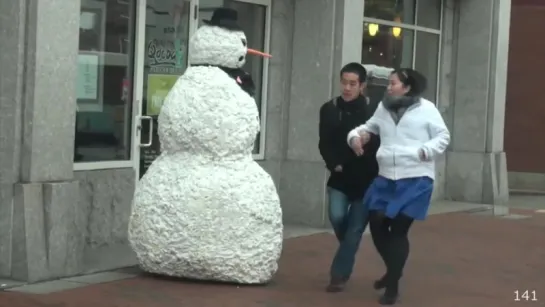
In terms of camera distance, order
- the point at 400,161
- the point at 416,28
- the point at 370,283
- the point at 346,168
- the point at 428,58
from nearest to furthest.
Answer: the point at 400,161
the point at 346,168
the point at 370,283
the point at 416,28
the point at 428,58

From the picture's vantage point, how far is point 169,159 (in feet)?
26.8

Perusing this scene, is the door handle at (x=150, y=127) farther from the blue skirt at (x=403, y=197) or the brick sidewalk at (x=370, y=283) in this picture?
the blue skirt at (x=403, y=197)

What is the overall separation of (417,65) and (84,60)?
7.56 meters

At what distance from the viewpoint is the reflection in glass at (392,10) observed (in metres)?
14.2

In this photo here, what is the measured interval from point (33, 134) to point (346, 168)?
7.89 ft

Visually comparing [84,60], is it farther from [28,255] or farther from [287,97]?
[287,97]

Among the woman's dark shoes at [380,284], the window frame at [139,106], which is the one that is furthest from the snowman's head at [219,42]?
the woman's dark shoes at [380,284]

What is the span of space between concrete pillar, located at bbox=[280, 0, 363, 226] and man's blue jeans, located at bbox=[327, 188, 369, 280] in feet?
12.9

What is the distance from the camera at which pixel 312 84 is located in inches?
476

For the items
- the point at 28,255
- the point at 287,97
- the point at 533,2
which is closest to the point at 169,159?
the point at 28,255

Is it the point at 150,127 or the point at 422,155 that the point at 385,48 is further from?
Result: the point at 422,155

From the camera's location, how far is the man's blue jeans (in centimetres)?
790

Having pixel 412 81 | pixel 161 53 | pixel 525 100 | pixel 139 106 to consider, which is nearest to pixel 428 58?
pixel 525 100

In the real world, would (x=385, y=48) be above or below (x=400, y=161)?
above
